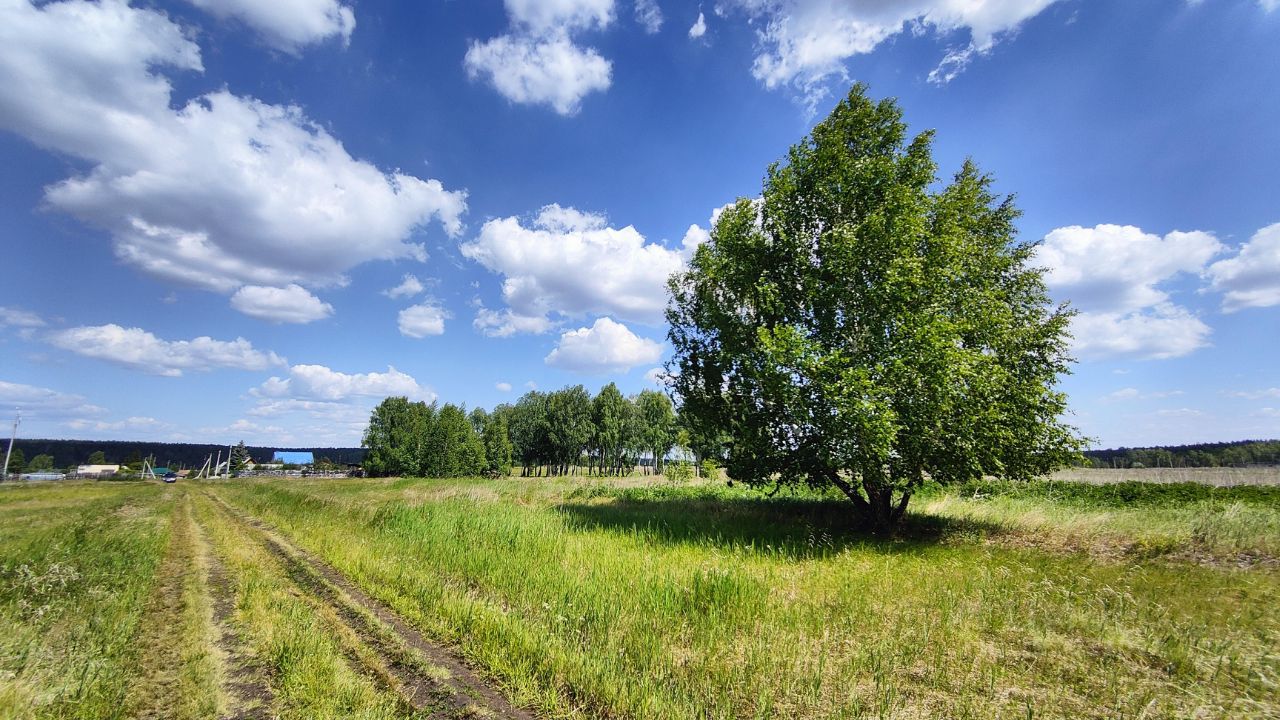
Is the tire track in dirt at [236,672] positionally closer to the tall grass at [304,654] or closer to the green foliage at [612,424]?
the tall grass at [304,654]

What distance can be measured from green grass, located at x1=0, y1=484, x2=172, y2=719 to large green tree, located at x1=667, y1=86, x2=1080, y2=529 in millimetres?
13088

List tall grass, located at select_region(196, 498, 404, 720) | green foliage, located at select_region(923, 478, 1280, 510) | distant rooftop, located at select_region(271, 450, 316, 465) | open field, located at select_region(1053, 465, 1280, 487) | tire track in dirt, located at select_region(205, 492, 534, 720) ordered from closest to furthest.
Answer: tall grass, located at select_region(196, 498, 404, 720) → tire track in dirt, located at select_region(205, 492, 534, 720) → green foliage, located at select_region(923, 478, 1280, 510) → open field, located at select_region(1053, 465, 1280, 487) → distant rooftop, located at select_region(271, 450, 316, 465)

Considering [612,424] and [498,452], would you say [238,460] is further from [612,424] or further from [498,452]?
[612,424]

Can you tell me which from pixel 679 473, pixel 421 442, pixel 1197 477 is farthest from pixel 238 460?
pixel 1197 477

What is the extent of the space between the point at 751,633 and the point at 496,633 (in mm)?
3658

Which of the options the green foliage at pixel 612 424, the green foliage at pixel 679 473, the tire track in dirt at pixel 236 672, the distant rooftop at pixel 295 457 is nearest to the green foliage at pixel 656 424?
the green foliage at pixel 612 424

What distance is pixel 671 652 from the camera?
19.4 ft

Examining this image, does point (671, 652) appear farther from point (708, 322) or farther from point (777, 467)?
point (708, 322)

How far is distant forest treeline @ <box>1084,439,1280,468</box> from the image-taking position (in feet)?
333

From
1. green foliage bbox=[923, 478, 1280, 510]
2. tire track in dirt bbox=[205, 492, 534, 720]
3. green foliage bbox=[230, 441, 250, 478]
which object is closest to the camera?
tire track in dirt bbox=[205, 492, 534, 720]

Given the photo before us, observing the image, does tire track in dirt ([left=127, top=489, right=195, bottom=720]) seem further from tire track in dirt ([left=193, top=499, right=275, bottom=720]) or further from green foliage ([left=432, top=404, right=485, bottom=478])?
green foliage ([left=432, top=404, right=485, bottom=478])

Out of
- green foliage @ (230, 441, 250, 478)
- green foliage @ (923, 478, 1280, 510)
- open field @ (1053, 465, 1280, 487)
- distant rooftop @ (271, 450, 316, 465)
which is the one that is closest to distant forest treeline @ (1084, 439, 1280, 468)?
open field @ (1053, 465, 1280, 487)

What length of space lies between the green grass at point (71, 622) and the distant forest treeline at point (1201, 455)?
133 meters

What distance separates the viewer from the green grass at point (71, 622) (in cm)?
482
